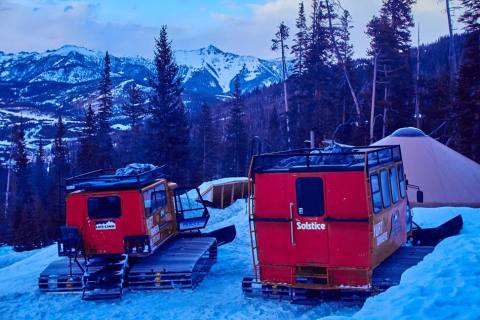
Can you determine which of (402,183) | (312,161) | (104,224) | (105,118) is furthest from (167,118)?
(312,161)

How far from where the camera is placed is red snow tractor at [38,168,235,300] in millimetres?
11898

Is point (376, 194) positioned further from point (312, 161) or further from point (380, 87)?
point (380, 87)

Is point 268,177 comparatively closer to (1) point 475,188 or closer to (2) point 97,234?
(2) point 97,234

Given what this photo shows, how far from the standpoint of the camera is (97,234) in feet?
40.9

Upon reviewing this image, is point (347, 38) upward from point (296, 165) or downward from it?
upward

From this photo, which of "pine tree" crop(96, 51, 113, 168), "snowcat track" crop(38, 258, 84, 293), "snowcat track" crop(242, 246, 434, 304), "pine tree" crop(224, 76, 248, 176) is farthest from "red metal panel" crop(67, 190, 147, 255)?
"pine tree" crop(224, 76, 248, 176)

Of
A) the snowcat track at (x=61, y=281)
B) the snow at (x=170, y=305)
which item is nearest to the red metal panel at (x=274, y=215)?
the snow at (x=170, y=305)

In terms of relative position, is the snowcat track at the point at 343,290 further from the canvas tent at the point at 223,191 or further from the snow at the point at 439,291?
the canvas tent at the point at 223,191

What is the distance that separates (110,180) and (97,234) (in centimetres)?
130

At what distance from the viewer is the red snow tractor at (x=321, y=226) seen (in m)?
9.57

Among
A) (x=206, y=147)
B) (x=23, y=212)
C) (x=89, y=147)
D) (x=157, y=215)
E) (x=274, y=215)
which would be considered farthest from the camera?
(x=206, y=147)

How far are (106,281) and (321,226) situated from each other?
507cm

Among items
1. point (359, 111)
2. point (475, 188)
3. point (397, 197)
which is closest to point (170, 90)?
point (359, 111)

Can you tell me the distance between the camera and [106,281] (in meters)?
11.7
